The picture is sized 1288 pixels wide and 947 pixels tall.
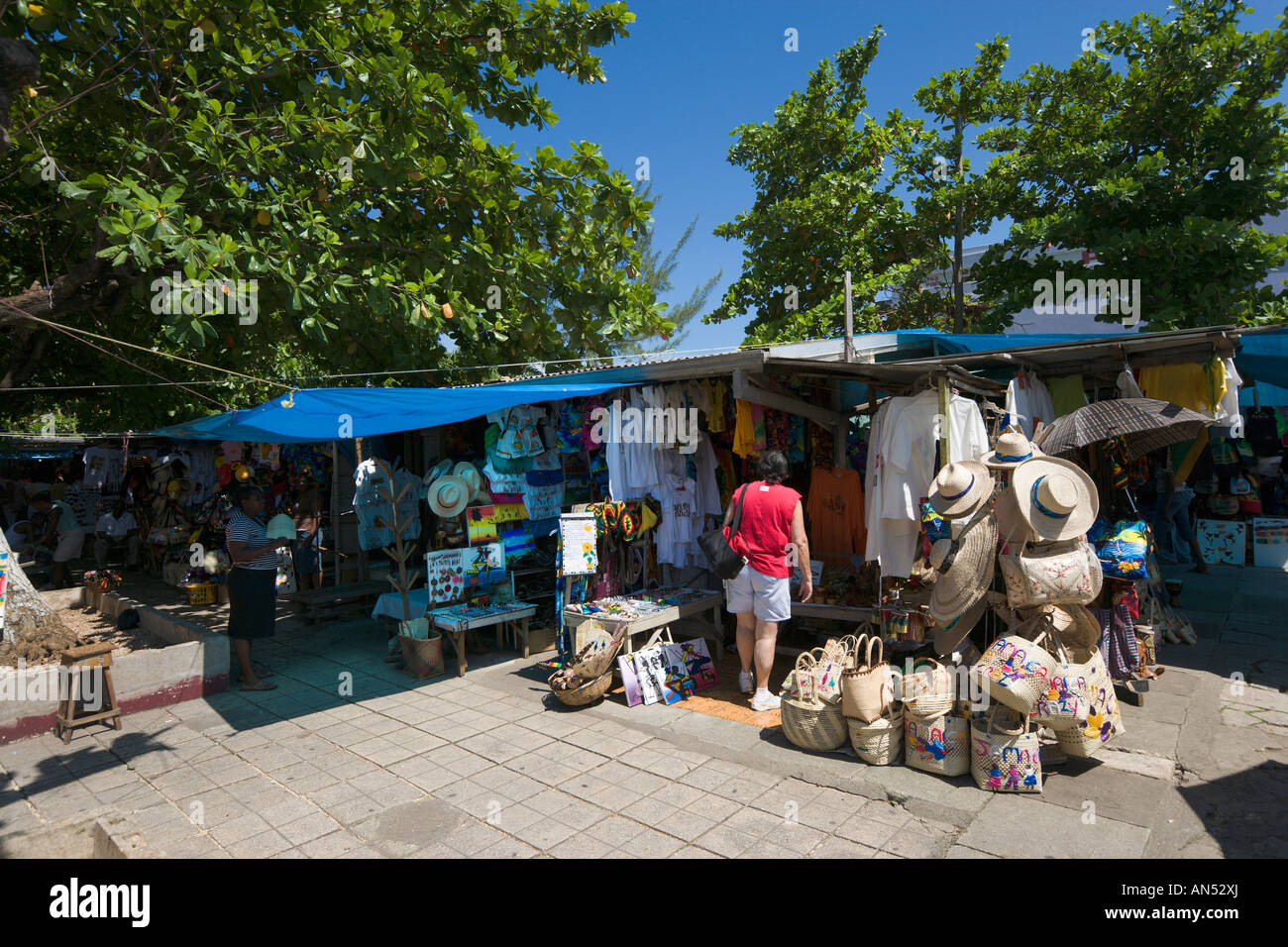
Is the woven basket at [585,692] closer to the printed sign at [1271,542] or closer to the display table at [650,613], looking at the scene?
the display table at [650,613]

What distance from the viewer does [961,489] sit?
441 cm

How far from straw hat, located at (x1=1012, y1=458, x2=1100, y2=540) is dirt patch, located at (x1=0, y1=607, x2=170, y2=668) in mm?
6786

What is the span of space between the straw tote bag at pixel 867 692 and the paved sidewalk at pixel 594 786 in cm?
36

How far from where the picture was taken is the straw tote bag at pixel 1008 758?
3.90 m

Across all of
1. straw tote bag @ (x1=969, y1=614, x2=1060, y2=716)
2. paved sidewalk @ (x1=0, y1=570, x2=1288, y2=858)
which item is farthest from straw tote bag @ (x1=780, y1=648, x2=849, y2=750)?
straw tote bag @ (x1=969, y1=614, x2=1060, y2=716)

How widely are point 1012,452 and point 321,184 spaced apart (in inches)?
277

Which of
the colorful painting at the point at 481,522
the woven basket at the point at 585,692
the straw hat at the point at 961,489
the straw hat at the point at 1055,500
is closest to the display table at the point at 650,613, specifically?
the woven basket at the point at 585,692

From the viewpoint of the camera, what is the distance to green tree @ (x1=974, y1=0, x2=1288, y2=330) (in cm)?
899

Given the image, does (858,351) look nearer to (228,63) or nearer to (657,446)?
(657,446)

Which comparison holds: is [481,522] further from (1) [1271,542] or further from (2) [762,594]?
(1) [1271,542]

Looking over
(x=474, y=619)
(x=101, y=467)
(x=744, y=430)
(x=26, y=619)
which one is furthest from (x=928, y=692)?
(x=101, y=467)

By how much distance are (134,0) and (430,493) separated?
5055mm

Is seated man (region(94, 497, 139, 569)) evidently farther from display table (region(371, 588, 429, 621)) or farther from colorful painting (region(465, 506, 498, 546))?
colorful painting (region(465, 506, 498, 546))
